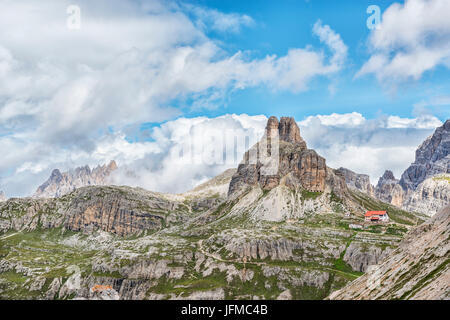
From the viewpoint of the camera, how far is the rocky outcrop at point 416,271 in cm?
13212

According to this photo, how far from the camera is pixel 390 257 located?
581ft

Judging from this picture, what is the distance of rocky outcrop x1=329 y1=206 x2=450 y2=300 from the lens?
132125 mm

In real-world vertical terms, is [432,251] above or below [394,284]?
above

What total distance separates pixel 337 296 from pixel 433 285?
60085 mm

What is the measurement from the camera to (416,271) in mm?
148625
